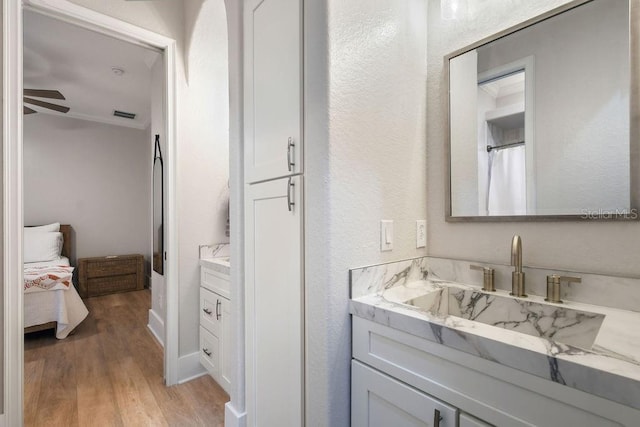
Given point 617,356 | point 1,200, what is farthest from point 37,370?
point 617,356

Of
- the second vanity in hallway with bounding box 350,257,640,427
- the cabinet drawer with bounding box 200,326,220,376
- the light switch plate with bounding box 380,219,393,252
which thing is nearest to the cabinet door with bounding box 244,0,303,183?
the light switch plate with bounding box 380,219,393,252

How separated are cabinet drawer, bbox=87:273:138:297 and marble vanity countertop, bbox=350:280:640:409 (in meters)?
5.01

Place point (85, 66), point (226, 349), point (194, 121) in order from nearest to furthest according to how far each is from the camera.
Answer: point (226, 349) → point (194, 121) → point (85, 66)

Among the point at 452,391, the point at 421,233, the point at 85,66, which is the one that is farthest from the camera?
the point at 85,66

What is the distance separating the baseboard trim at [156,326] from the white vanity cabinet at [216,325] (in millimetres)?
847

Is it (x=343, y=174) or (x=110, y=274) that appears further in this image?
(x=110, y=274)

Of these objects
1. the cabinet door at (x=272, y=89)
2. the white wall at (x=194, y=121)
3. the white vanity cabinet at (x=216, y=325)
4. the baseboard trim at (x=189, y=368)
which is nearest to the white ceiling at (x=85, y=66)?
the white wall at (x=194, y=121)

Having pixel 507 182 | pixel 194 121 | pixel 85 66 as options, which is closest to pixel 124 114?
pixel 85 66

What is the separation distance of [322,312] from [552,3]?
1418mm

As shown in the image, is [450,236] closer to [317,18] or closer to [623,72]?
[623,72]

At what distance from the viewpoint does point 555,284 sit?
3.33 ft

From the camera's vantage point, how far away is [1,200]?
1.48 metres

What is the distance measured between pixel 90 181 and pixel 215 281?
4358mm

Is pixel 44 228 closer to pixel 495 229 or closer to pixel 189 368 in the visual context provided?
pixel 189 368
